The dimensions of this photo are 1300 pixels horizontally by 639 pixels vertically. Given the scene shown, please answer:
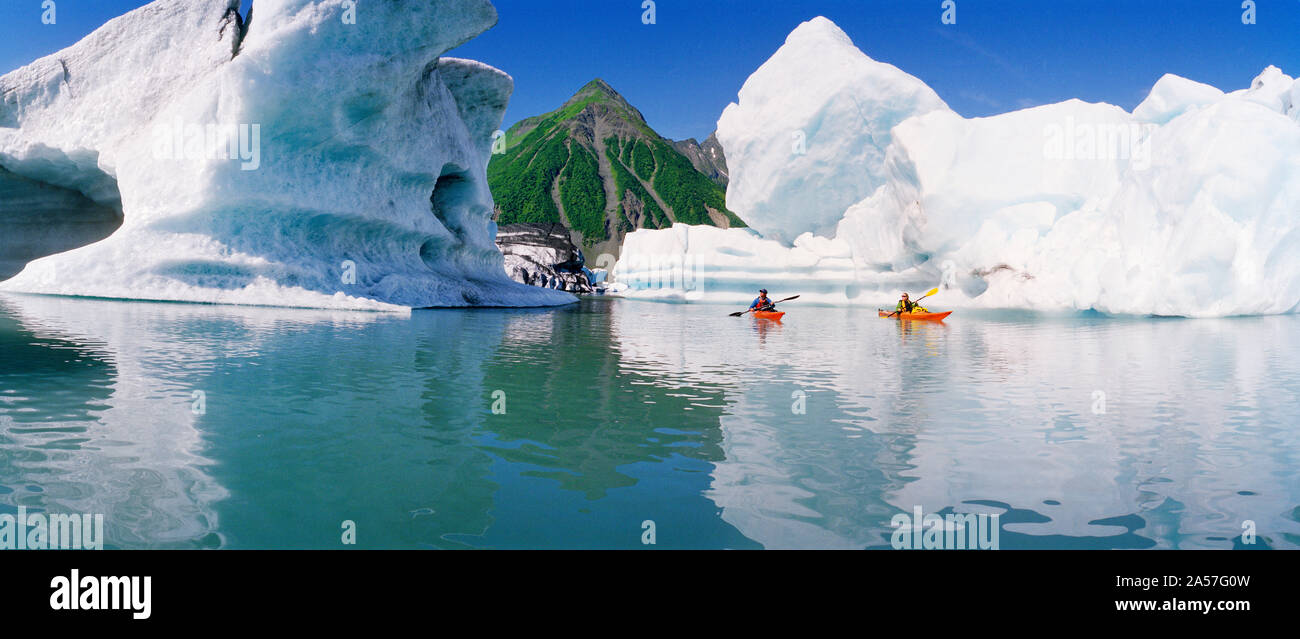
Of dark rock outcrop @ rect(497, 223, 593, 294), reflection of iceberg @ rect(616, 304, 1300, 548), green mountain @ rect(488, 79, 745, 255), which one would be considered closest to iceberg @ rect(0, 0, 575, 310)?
reflection of iceberg @ rect(616, 304, 1300, 548)

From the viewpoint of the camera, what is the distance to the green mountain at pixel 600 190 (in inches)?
6299

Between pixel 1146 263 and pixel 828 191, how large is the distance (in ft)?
62.6

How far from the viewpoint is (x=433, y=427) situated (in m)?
6.40

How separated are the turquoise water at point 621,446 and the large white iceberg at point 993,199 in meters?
15.1

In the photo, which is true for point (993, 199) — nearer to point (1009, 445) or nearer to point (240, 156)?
point (240, 156)

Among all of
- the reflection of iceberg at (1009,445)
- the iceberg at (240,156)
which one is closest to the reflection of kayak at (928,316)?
the reflection of iceberg at (1009,445)

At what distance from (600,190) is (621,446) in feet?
562

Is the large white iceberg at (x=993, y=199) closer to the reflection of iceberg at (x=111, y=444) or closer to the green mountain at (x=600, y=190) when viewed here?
the reflection of iceberg at (x=111, y=444)

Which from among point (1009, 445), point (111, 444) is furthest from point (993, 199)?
point (111, 444)

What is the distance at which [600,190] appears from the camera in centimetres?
17400
